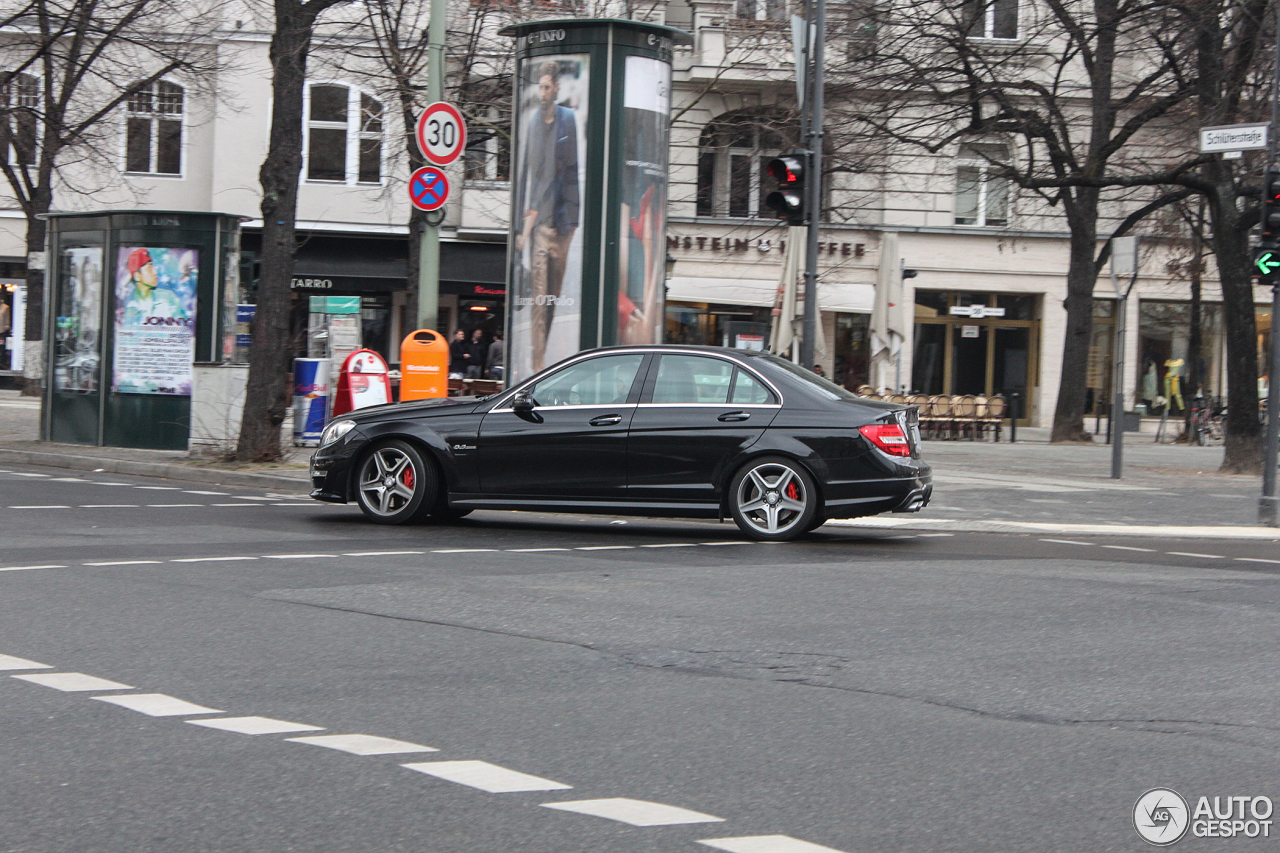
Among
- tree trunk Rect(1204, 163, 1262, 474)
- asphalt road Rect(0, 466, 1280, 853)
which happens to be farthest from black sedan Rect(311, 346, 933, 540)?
tree trunk Rect(1204, 163, 1262, 474)

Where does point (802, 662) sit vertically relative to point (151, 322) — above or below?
below

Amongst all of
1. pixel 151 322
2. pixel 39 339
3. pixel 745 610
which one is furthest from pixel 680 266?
pixel 745 610

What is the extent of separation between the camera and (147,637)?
708cm

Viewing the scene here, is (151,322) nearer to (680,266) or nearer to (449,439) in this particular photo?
(449,439)

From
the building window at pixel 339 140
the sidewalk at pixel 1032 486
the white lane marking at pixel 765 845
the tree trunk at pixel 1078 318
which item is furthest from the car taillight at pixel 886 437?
the building window at pixel 339 140

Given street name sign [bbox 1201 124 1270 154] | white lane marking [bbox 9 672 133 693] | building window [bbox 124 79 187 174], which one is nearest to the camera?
white lane marking [bbox 9 672 133 693]

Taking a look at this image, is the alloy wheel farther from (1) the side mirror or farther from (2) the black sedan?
(1) the side mirror

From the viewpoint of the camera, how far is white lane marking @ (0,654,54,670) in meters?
6.33

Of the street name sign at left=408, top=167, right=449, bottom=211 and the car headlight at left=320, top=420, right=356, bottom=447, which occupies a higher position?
the street name sign at left=408, top=167, right=449, bottom=211

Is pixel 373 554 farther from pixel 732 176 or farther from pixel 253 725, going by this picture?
pixel 732 176

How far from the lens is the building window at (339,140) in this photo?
34938mm

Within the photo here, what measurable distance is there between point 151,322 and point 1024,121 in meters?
12.3

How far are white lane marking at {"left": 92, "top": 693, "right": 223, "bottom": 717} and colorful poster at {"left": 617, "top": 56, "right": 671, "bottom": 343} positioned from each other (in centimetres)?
1075

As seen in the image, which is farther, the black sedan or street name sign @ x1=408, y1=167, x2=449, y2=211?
street name sign @ x1=408, y1=167, x2=449, y2=211
